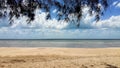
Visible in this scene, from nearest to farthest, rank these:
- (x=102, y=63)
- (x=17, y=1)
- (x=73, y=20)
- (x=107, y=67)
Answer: (x=17, y=1)
(x=73, y=20)
(x=107, y=67)
(x=102, y=63)

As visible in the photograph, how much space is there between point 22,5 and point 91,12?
7.37 feet

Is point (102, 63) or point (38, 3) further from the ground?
point (38, 3)

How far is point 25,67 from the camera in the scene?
1302cm

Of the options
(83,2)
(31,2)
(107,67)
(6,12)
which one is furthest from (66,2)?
(107,67)

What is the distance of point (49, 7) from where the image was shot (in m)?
8.87

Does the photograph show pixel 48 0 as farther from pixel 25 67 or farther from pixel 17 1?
pixel 25 67

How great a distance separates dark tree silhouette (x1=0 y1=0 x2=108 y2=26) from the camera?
28.2 feet

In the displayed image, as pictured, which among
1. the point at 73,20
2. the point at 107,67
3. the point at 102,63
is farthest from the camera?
the point at 102,63

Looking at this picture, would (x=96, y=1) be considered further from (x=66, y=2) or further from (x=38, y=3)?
(x=38, y=3)

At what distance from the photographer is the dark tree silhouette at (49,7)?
861 cm

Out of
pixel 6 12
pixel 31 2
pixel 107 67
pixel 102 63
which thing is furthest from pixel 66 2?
pixel 102 63

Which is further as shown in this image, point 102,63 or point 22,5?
point 102,63

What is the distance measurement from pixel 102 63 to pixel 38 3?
6.36m

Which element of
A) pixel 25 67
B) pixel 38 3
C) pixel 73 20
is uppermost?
pixel 38 3
